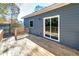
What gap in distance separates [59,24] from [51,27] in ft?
2.44

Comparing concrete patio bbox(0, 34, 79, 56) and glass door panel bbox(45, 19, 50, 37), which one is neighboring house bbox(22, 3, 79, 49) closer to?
glass door panel bbox(45, 19, 50, 37)

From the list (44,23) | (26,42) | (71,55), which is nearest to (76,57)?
(71,55)

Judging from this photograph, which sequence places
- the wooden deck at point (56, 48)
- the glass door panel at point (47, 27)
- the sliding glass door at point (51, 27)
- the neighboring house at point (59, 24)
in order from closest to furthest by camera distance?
the wooden deck at point (56, 48) → the neighboring house at point (59, 24) → the sliding glass door at point (51, 27) → the glass door panel at point (47, 27)

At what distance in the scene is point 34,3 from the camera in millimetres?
6266

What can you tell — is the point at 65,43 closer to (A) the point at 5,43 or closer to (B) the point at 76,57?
(B) the point at 76,57

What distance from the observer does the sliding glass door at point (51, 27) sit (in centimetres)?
732

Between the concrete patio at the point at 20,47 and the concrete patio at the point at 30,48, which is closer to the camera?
the concrete patio at the point at 30,48

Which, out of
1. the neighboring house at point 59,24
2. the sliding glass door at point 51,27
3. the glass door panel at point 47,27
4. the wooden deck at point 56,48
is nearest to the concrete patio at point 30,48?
A: the wooden deck at point 56,48

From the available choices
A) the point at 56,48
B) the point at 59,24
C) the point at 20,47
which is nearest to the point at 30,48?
the point at 20,47

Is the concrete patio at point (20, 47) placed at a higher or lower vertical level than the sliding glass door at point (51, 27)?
lower

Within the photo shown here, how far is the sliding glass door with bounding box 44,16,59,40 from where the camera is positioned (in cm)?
732

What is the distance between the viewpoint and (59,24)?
701 cm

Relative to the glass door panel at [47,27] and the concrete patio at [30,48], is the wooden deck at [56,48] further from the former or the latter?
the glass door panel at [47,27]

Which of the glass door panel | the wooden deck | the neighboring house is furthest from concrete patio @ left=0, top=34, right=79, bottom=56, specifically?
the glass door panel
